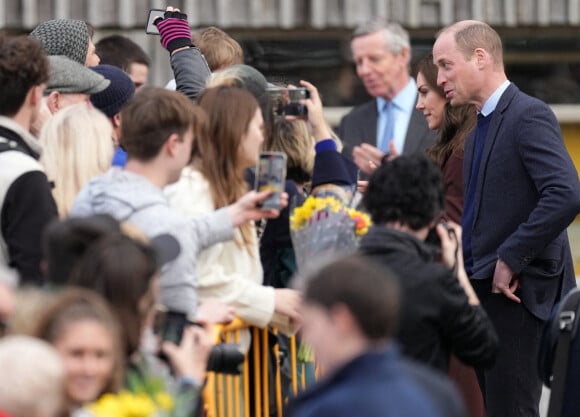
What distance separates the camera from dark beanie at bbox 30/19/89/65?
24.3 feet

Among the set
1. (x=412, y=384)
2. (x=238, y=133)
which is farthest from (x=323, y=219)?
(x=412, y=384)

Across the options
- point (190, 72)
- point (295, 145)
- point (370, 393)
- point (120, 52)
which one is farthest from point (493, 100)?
point (370, 393)

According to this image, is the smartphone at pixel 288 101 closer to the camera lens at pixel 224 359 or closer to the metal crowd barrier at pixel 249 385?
the metal crowd barrier at pixel 249 385

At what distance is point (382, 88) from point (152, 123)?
462 centimetres

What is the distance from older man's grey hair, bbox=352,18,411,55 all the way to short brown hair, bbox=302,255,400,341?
238 inches

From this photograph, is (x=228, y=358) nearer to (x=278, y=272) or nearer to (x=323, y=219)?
(x=323, y=219)

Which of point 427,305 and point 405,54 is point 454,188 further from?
point 405,54

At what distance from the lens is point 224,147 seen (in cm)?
593

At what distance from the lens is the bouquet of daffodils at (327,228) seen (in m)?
6.03

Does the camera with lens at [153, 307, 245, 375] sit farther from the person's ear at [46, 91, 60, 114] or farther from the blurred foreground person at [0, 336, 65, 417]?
the person's ear at [46, 91, 60, 114]

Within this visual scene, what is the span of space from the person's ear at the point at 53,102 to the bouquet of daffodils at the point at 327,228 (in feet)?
4.44

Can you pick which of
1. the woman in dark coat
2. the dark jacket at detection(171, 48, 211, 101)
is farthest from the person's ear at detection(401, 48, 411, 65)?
the dark jacket at detection(171, 48, 211, 101)

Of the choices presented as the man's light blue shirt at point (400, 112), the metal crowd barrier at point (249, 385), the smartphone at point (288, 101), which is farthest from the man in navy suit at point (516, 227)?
the man's light blue shirt at point (400, 112)

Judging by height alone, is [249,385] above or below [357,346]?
Answer: below
